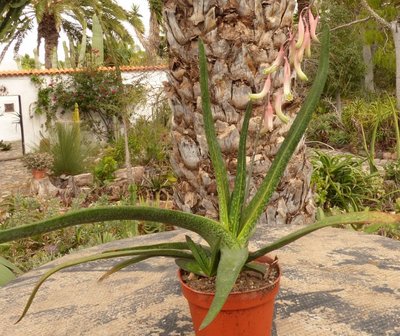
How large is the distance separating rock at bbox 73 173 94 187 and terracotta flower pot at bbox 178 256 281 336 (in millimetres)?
5563

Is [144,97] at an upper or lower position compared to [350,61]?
lower

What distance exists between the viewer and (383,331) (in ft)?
3.67

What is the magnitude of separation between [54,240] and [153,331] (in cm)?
281

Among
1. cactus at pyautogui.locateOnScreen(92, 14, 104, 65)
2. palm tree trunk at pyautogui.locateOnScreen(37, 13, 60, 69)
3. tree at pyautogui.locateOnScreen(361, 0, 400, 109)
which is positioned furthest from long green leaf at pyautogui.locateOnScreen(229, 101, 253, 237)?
palm tree trunk at pyautogui.locateOnScreen(37, 13, 60, 69)

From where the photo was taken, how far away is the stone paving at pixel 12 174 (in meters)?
6.76

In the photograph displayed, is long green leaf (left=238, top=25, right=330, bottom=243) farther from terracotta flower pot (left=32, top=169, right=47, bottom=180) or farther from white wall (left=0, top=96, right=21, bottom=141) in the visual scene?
white wall (left=0, top=96, right=21, bottom=141)

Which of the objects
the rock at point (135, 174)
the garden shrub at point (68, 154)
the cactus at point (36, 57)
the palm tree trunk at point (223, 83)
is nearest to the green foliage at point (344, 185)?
the palm tree trunk at point (223, 83)

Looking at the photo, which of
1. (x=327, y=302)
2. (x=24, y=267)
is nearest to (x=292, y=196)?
(x=327, y=302)

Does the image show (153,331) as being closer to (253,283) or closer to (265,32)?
(253,283)

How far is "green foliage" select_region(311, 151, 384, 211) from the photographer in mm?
A: 4191

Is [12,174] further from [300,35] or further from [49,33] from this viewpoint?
[300,35]

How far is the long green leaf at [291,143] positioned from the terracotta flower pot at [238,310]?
0.36 ft

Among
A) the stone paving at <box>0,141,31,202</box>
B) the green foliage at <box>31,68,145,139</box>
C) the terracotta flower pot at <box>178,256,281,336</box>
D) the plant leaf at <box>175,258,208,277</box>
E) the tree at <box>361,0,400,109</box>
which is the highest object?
the tree at <box>361,0,400,109</box>

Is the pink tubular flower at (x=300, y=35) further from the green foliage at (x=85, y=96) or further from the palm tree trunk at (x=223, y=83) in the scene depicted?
the green foliage at (x=85, y=96)
